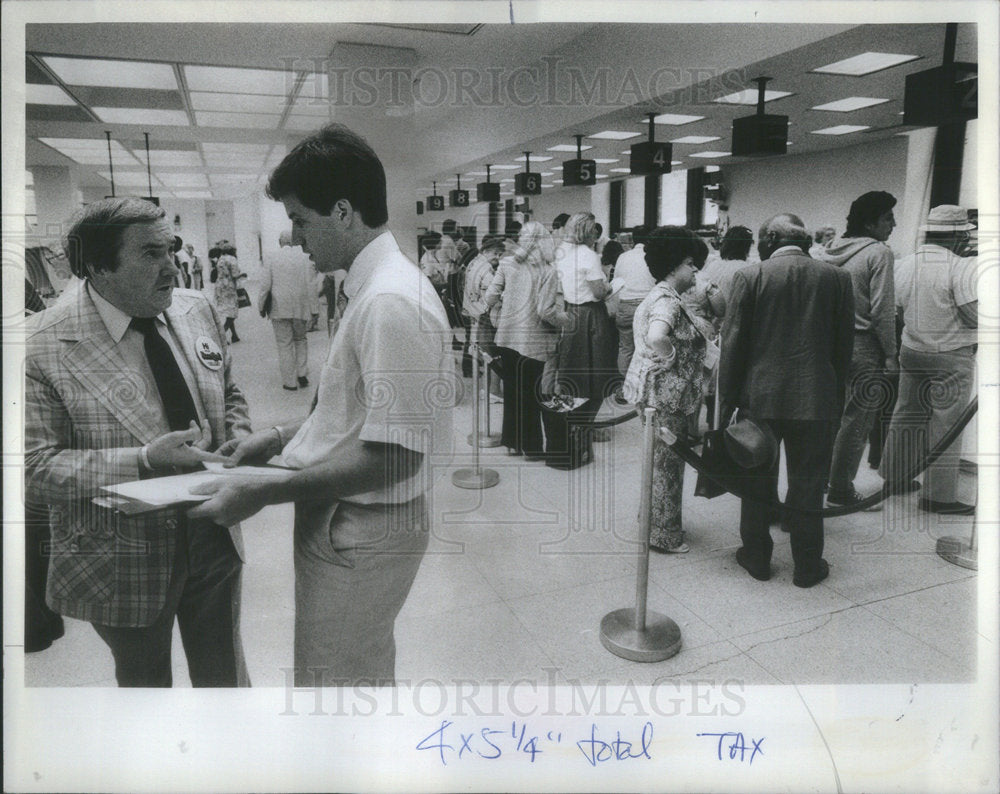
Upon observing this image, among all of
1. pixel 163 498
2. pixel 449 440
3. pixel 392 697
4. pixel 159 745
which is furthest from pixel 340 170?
pixel 159 745

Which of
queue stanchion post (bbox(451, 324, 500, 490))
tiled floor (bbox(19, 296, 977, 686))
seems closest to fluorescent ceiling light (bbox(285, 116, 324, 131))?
tiled floor (bbox(19, 296, 977, 686))

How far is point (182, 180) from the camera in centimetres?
187

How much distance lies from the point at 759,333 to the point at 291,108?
1740 mm

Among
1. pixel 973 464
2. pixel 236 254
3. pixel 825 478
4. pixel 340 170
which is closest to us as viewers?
pixel 340 170

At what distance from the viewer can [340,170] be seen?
1.61 m

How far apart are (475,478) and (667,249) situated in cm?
109

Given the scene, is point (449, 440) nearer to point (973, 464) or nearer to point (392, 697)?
point (392, 697)

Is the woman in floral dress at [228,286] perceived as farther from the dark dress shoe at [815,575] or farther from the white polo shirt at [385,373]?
the dark dress shoe at [815,575]

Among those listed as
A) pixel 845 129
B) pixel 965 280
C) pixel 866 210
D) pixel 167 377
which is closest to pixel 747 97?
pixel 866 210

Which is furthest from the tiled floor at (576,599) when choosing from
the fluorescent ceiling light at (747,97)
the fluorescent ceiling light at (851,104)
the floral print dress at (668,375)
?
the fluorescent ceiling light at (851,104)

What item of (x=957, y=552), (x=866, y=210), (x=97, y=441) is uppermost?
(x=866, y=210)

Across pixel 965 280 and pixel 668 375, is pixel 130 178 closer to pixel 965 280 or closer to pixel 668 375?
pixel 668 375

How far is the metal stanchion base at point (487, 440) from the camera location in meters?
1.98

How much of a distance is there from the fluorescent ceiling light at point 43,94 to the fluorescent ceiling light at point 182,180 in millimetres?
312
